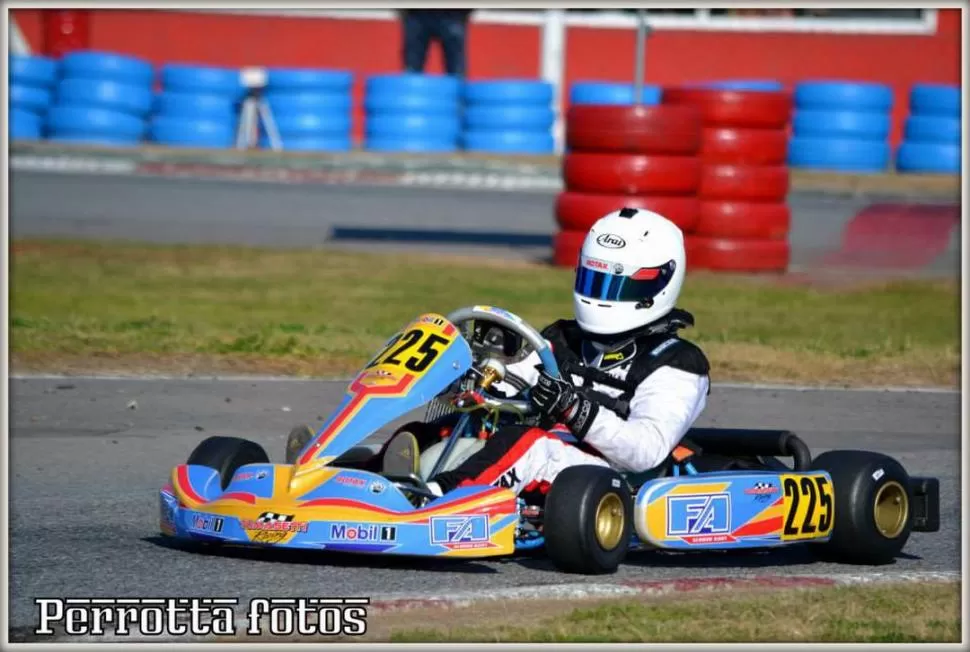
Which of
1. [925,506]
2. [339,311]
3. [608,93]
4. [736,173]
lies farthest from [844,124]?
[925,506]

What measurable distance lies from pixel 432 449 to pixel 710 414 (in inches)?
112

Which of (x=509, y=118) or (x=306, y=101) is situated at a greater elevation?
(x=306, y=101)

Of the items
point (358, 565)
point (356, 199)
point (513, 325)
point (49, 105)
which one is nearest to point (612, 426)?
point (513, 325)

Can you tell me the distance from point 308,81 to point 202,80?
4.26ft

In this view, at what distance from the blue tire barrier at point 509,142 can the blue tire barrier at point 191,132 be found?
301 cm

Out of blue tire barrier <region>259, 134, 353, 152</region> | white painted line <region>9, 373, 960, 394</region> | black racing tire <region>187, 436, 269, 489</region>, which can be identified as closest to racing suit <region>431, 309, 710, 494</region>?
black racing tire <region>187, 436, 269, 489</region>

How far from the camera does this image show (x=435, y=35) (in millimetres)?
21859

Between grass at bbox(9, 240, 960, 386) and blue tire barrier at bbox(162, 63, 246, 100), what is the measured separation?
769cm

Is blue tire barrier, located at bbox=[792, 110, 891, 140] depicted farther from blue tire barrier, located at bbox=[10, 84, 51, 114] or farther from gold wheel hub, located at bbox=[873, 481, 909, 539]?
gold wheel hub, located at bbox=[873, 481, 909, 539]

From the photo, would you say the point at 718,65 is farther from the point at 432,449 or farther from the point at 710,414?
the point at 432,449

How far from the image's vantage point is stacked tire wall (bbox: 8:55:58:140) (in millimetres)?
20766

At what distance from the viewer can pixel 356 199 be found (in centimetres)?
1786

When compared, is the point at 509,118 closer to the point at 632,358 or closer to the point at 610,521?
the point at 632,358

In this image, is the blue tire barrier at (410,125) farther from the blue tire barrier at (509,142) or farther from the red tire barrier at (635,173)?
the red tire barrier at (635,173)
